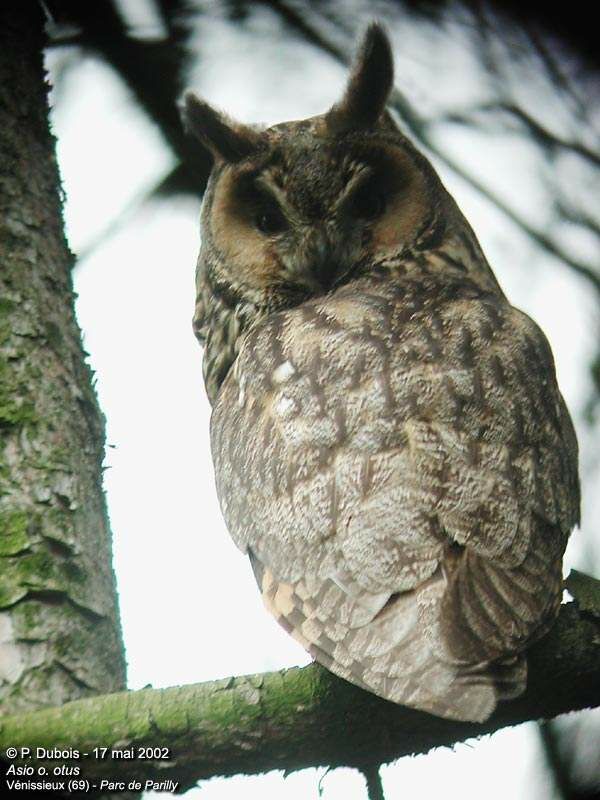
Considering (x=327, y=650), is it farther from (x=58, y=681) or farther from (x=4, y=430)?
(x=4, y=430)

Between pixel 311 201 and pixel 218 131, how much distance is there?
0.44m

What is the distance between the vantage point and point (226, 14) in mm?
3256

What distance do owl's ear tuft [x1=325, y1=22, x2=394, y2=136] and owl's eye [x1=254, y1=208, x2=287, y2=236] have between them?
312 mm

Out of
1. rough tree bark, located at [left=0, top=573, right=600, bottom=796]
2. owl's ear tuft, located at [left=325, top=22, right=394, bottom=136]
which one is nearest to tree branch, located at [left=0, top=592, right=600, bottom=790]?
rough tree bark, located at [left=0, top=573, right=600, bottom=796]

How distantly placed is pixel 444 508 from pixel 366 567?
0.19 meters

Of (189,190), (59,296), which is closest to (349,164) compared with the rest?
(189,190)

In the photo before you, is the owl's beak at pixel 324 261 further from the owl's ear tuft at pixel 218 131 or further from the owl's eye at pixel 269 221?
the owl's ear tuft at pixel 218 131

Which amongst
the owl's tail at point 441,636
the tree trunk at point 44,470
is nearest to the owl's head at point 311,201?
the tree trunk at point 44,470

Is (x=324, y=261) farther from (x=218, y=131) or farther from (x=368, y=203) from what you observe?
(x=218, y=131)

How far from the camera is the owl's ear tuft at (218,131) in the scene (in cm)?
316

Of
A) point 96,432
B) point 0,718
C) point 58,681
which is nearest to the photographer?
point 0,718

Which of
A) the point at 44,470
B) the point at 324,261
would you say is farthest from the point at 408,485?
the point at 324,261

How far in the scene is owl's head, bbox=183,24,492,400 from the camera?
304 cm

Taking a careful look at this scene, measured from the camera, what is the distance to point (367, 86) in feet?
10.7
